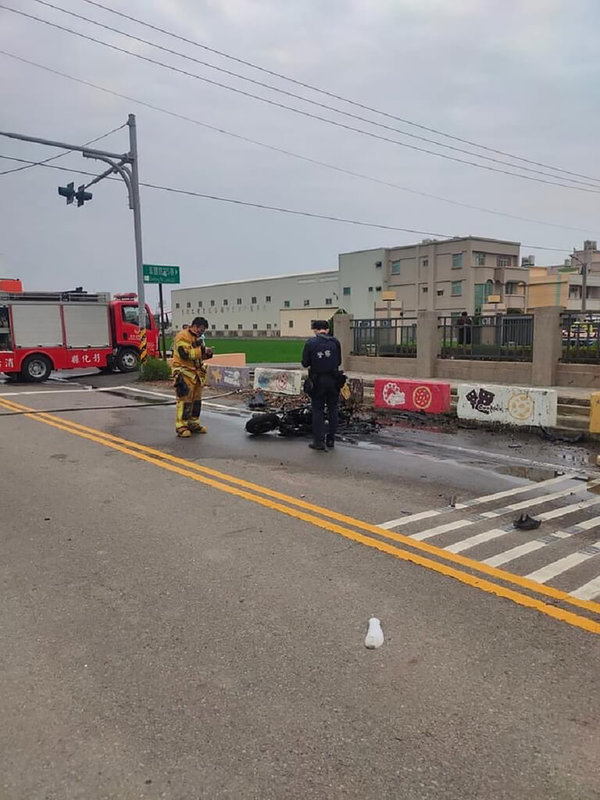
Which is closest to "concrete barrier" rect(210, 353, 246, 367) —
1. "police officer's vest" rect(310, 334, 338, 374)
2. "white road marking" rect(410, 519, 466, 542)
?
"police officer's vest" rect(310, 334, 338, 374)

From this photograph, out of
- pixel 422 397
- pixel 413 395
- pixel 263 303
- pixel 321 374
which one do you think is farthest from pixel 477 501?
pixel 263 303

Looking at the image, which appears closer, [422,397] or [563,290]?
[422,397]

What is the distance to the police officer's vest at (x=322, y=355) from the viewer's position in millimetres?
8812

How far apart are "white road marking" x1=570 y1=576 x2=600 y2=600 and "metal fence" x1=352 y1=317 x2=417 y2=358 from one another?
13.6 m

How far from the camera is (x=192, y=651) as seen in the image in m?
3.36

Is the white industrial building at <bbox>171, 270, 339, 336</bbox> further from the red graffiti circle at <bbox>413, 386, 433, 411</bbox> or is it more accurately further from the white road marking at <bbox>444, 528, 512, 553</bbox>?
the white road marking at <bbox>444, 528, 512, 553</bbox>

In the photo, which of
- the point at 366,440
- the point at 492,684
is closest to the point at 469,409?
the point at 366,440

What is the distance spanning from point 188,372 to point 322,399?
95.4 inches

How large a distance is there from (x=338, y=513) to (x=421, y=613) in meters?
2.07

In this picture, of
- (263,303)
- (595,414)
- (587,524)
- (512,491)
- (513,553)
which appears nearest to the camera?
(513,553)

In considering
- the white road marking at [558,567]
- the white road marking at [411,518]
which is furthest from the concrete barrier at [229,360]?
the white road marking at [558,567]

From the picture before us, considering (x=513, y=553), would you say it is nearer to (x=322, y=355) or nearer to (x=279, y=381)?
(x=322, y=355)

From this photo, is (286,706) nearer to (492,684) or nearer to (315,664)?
(315,664)

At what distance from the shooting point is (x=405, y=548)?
4875 millimetres
